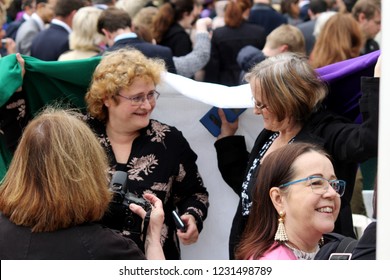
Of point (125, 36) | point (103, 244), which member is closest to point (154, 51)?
point (125, 36)

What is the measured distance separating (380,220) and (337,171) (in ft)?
6.30

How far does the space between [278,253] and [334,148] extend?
36.0 inches

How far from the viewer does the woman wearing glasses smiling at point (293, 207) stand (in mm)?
3174

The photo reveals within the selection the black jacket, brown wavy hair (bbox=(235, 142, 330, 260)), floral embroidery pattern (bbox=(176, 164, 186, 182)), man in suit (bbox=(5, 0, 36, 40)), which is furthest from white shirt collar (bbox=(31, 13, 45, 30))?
brown wavy hair (bbox=(235, 142, 330, 260))

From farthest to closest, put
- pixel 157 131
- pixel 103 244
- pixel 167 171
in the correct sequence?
pixel 157 131, pixel 167 171, pixel 103 244

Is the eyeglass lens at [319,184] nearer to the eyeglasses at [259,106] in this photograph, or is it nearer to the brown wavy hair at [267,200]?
the brown wavy hair at [267,200]

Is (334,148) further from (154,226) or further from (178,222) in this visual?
(154,226)

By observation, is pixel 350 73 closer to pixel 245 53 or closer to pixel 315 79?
pixel 315 79

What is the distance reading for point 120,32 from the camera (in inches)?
272

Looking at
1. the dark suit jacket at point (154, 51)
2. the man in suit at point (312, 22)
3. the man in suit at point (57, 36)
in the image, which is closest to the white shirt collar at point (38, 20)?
the man in suit at point (57, 36)

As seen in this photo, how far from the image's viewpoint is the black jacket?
366cm

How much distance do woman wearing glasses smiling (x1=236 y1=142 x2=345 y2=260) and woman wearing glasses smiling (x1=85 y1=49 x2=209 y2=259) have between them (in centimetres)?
→ 99

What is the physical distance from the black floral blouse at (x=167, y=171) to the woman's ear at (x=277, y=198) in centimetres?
105
